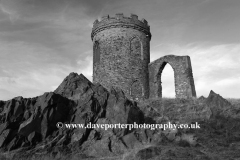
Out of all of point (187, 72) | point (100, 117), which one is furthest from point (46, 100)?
point (187, 72)

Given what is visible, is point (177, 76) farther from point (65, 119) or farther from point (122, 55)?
point (65, 119)

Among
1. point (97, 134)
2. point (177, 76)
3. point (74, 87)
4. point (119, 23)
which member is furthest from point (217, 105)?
point (119, 23)

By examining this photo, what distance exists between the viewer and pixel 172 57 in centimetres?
2022

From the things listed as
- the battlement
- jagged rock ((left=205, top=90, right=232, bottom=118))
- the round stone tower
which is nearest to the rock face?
jagged rock ((left=205, top=90, right=232, bottom=118))

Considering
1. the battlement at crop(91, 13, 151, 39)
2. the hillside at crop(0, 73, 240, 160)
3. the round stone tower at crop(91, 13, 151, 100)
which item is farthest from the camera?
the battlement at crop(91, 13, 151, 39)

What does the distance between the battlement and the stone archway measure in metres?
3.57

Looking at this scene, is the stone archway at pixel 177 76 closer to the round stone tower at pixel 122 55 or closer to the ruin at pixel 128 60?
the ruin at pixel 128 60

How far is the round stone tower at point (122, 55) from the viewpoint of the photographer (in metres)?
→ 20.4

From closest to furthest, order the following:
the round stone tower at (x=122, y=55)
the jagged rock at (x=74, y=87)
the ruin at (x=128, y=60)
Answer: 1. the jagged rock at (x=74, y=87)
2. the ruin at (x=128, y=60)
3. the round stone tower at (x=122, y=55)

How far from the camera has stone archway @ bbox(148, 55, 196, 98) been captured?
1891 centimetres

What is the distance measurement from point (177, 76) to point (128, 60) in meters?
4.37

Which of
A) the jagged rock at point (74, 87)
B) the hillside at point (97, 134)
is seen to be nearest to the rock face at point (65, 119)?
the hillside at point (97, 134)

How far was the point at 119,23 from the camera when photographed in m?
21.2

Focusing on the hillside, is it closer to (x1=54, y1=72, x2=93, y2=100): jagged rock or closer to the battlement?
(x1=54, y1=72, x2=93, y2=100): jagged rock
